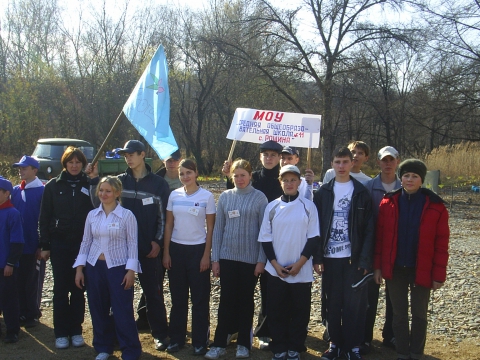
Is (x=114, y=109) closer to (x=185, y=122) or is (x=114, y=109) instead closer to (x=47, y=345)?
(x=185, y=122)

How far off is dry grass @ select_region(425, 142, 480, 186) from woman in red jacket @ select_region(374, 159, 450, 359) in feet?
56.9

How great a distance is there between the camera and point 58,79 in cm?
3058

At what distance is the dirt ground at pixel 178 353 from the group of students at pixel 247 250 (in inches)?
4.0

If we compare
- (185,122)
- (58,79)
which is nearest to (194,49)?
(185,122)

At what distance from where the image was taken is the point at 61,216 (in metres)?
4.47

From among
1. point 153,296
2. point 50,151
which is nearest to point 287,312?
point 153,296

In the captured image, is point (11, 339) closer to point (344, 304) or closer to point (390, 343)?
point (344, 304)

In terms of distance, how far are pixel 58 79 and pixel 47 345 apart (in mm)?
28879

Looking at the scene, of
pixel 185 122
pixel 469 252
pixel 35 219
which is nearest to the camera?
pixel 35 219

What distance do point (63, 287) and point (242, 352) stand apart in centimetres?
175

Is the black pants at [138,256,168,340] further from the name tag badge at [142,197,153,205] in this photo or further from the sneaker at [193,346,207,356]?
the name tag badge at [142,197,153,205]

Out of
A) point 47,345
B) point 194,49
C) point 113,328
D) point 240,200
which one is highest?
point 194,49

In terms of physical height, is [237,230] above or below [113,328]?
above

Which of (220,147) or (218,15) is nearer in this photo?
(218,15)
